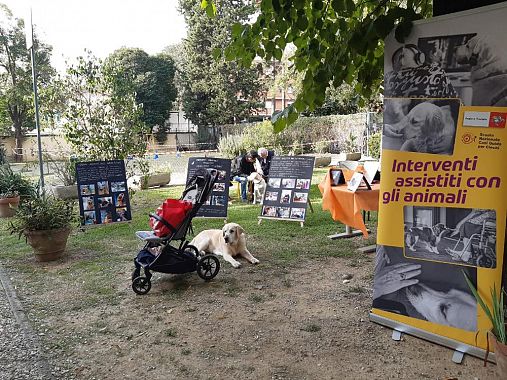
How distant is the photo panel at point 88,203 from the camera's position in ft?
23.3

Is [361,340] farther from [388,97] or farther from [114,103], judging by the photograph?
[114,103]

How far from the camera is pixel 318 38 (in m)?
3.75

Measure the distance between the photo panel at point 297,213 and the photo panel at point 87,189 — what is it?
3456mm

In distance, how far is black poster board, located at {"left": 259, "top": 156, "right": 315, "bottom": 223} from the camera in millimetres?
7129

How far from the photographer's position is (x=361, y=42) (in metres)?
3.16

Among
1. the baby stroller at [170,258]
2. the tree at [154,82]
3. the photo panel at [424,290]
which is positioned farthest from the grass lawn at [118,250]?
the tree at [154,82]

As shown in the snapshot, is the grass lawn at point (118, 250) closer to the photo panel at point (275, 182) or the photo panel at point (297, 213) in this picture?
the photo panel at point (297, 213)

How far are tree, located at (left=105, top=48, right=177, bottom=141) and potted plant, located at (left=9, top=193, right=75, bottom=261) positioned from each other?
24.1 meters

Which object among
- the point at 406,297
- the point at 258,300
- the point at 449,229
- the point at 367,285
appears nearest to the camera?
the point at 449,229

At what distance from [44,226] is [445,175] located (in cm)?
492

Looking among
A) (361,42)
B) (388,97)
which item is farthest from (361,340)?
(361,42)

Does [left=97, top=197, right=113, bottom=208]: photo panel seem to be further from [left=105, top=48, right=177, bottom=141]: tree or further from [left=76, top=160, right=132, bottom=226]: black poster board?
[left=105, top=48, right=177, bottom=141]: tree

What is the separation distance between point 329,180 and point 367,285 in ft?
7.17

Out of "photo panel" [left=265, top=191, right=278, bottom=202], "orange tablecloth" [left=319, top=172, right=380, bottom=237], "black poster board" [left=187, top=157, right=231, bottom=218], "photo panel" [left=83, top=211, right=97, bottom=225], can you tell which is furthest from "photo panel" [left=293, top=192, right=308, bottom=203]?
"photo panel" [left=83, top=211, right=97, bottom=225]
